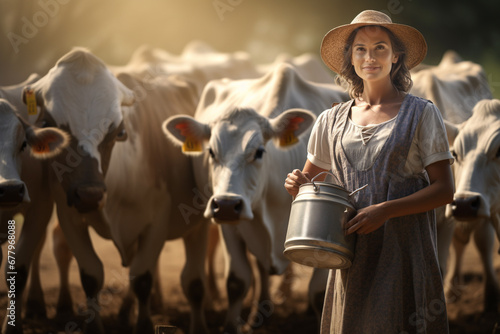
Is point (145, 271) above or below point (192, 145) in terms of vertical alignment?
below

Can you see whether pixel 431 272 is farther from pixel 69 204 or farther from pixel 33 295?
pixel 33 295

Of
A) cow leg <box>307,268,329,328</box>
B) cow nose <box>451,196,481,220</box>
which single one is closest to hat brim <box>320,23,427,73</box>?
cow nose <box>451,196,481,220</box>

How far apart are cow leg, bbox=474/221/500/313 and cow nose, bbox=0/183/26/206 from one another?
4261mm

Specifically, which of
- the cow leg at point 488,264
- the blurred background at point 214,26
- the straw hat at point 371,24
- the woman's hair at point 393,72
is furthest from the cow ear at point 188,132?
the blurred background at point 214,26

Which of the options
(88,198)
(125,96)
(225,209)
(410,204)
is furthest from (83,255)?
(410,204)

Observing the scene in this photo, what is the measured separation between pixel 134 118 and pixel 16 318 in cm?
195

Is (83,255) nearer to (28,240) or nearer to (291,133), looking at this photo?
(28,240)

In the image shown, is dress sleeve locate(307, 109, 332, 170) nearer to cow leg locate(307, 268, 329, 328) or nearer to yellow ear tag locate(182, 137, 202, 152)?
cow leg locate(307, 268, 329, 328)

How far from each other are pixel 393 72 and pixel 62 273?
498 centimetres

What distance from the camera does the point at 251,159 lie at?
4.93 m

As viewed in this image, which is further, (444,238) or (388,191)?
(444,238)

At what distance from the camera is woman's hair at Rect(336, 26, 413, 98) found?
287 centimetres

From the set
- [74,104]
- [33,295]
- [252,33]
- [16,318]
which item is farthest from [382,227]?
[252,33]

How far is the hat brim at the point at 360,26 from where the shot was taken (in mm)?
2854
